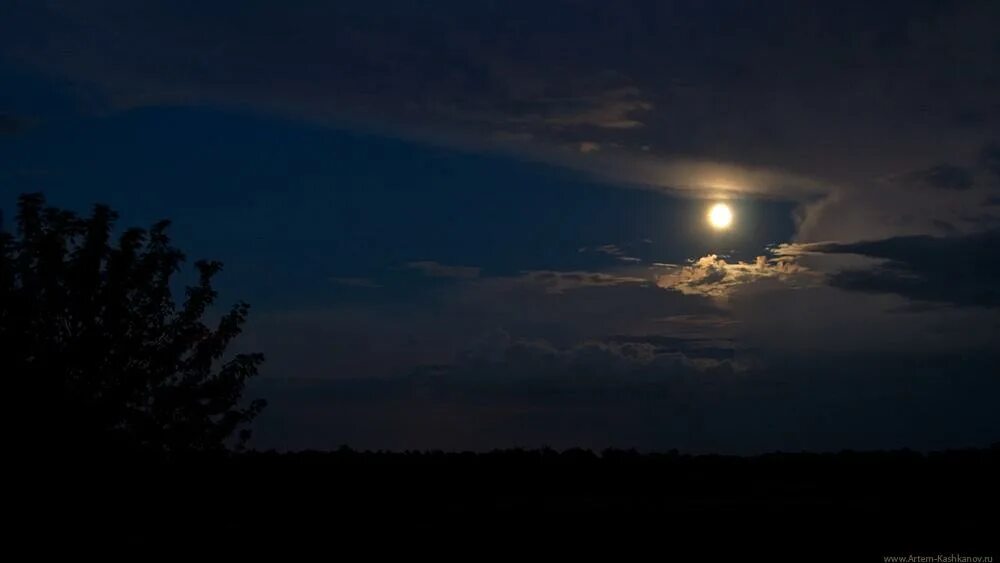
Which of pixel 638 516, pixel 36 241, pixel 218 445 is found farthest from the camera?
pixel 218 445

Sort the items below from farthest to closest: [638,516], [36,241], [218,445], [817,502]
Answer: [218,445]
[36,241]
[817,502]
[638,516]

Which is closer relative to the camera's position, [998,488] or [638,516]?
[638,516]

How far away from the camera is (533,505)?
25219mm

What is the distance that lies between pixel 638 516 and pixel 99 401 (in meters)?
12.9

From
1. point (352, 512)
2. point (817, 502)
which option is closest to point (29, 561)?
point (352, 512)

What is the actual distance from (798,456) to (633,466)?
693 centimetres

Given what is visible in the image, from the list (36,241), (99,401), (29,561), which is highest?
(36,241)

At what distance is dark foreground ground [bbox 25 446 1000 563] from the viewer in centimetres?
2098

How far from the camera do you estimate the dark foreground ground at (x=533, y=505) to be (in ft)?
68.8

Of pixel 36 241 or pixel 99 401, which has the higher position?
pixel 36 241

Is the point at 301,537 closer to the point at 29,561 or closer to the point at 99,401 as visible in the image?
the point at 29,561

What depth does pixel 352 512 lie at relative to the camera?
81.2 ft

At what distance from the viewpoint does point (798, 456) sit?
38875mm

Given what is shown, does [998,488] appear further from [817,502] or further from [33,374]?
[33,374]
